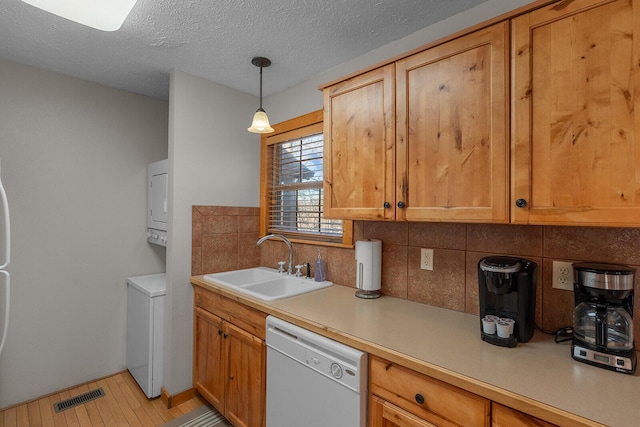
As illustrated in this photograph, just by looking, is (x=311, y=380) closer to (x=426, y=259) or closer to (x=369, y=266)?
(x=369, y=266)

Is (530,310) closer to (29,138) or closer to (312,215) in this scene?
(312,215)

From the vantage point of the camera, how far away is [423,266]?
1722 mm

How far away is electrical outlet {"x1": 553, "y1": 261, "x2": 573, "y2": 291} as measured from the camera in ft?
4.18

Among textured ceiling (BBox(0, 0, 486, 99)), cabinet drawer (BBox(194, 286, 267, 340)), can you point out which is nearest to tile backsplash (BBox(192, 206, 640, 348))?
cabinet drawer (BBox(194, 286, 267, 340))

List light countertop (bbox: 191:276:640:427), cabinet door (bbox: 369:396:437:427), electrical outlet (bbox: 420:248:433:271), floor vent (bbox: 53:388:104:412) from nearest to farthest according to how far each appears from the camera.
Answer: light countertop (bbox: 191:276:640:427)
cabinet door (bbox: 369:396:437:427)
electrical outlet (bbox: 420:248:433:271)
floor vent (bbox: 53:388:104:412)

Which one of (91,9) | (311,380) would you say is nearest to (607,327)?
(311,380)

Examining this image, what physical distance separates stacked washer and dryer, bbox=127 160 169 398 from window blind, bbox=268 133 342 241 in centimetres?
88

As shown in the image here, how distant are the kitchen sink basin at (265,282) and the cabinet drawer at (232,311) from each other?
0.31 feet

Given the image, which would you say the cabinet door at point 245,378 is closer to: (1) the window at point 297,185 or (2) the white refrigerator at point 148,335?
(2) the white refrigerator at point 148,335

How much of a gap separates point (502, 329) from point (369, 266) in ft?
2.48

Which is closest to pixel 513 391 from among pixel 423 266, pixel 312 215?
pixel 423 266

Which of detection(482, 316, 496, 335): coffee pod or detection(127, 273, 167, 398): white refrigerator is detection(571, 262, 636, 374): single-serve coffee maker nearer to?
detection(482, 316, 496, 335): coffee pod

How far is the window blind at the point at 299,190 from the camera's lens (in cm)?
236

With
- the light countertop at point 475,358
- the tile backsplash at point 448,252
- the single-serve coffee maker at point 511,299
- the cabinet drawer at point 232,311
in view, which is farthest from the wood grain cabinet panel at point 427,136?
the cabinet drawer at point 232,311
